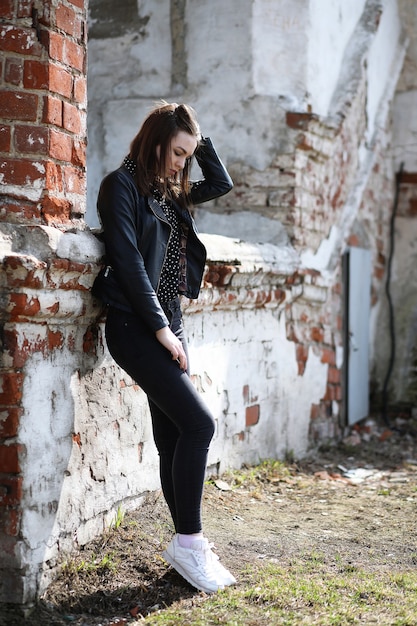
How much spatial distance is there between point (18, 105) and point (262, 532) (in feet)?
7.66

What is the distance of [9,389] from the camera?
→ 3.00m

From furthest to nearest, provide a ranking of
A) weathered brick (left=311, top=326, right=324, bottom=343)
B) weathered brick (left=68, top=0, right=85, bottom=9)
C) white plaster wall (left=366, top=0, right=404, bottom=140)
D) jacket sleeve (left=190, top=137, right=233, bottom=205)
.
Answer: white plaster wall (left=366, top=0, right=404, bottom=140), weathered brick (left=311, top=326, right=324, bottom=343), jacket sleeve (left=190, top=137, right=233, bottom=205), weathered brick (left=68, top=0, right=85, bottom=9)

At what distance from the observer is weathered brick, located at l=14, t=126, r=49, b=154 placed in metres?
3.10

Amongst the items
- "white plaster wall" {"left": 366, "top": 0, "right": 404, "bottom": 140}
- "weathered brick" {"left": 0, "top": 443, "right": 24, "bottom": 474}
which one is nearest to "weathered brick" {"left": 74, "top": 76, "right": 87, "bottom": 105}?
"weathered brick" {"left": 0, "top": 443, "right": 24, "bottom": 474}

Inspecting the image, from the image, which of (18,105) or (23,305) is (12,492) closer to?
(23,305)

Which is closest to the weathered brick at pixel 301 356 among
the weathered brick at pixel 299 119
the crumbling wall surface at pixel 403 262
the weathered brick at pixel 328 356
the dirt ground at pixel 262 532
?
the weathered brick at pixel 328 356

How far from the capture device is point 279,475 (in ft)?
17.2

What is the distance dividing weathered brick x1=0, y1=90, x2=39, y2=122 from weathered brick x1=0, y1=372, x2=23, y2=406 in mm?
958

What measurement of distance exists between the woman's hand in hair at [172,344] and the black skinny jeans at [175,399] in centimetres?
3

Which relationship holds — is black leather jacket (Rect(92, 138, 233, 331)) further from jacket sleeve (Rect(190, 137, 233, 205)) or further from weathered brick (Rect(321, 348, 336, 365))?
weathered brick (Rect(321, 348, 336, 365))

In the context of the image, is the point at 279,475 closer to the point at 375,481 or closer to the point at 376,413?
the point at 375,481

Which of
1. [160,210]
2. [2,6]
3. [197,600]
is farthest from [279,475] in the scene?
[2,6]

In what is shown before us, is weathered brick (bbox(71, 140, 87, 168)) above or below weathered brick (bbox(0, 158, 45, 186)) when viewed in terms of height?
above

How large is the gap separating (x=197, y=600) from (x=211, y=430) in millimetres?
647
